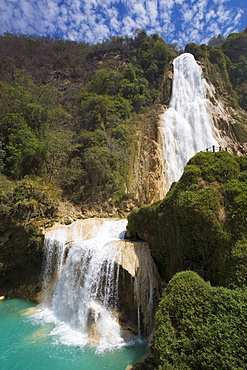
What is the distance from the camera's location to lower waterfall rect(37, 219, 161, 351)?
8.49 m

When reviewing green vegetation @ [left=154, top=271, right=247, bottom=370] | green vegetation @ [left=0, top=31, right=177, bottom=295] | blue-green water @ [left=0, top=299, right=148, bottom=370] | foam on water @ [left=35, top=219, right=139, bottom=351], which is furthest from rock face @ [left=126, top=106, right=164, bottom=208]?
green vegetation @ [left=154, top=271, right=247, bottom=370]

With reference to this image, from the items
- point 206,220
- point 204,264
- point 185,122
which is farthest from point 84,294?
point 185,122

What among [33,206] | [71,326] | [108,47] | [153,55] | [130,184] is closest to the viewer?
[71,326]

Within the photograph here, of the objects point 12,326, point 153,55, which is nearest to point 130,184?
point 12,326

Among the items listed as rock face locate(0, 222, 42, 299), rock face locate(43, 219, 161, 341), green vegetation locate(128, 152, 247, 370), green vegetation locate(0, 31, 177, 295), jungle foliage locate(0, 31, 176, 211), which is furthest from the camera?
jungle foliage locate(0, 31, 176, 211)

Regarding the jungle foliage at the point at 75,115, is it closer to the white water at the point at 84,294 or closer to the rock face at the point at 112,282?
the white water at the point at 84,294

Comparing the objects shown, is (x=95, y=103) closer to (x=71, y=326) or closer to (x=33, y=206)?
(x=33, y=206)

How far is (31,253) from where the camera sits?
13422 mm

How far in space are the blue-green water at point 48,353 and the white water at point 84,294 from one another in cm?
40

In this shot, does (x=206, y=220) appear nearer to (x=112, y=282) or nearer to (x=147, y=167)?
(x=112, y=282)

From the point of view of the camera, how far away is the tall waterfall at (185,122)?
80.2 feet

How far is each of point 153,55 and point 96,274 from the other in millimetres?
39329

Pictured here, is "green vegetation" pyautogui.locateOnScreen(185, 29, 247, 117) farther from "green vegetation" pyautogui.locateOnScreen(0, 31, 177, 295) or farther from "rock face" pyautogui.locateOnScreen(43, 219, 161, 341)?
"rock face" pyautogui.locateOnScreen(43, 219, 161, 341)

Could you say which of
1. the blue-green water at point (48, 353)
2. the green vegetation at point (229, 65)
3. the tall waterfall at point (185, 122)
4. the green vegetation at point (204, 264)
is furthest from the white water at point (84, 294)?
the green vegetation at point (229, 65)
